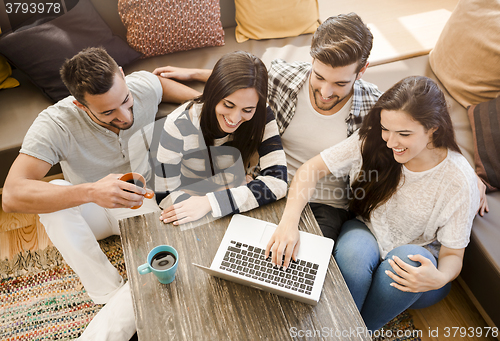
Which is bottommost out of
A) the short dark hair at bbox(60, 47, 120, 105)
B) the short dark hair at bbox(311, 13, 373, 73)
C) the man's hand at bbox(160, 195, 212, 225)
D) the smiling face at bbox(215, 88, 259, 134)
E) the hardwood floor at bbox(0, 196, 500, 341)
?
the hardwood floor at bbox(0, 196, 500, 341)

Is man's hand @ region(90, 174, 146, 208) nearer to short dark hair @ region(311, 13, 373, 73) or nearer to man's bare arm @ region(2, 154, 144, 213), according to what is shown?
man's bare arm @ region(2, 154, 144, 213)

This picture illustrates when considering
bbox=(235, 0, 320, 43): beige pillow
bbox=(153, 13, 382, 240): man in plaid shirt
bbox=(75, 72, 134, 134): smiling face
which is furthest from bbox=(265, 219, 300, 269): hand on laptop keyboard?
bbox=(235, 0, 320, 43): beige pillow

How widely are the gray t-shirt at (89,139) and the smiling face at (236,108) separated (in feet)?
1.46

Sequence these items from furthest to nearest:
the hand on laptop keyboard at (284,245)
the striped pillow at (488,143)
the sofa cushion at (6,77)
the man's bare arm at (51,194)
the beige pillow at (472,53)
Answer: the sofa cushion at (6,77), the beige pillow at (472,53), the striped pillow at (488,143), the man's bare arm at (51,194), the hand on laptop keyboard at (284,245)

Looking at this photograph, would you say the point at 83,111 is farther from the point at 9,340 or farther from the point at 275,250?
the point at 9,340

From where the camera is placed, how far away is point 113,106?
4.15ft

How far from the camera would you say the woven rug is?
5.12 feet

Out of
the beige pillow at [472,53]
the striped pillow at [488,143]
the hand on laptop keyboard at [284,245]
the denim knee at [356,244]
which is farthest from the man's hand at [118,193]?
the beige pillow at [472,53]

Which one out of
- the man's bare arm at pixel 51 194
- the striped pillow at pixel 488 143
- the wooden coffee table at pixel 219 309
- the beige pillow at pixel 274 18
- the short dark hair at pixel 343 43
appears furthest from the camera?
the beige pillow at pixel 274 18

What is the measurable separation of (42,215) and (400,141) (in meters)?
1.24

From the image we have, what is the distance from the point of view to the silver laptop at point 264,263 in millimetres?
991

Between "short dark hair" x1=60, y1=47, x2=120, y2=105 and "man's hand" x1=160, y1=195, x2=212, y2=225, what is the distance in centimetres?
47

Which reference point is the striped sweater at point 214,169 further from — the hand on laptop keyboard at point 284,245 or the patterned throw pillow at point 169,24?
the patterned throw pillow at point 169,24

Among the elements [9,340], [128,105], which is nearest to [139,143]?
[128,105]
